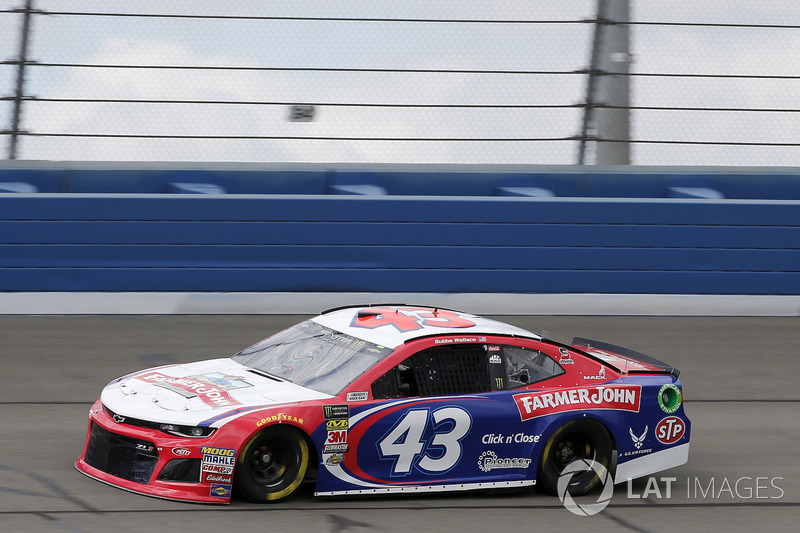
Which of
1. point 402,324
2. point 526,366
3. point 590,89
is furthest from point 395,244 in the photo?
point 526,366

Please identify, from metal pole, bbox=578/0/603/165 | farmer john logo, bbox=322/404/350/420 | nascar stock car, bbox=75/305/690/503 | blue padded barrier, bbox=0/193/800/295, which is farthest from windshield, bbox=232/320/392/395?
metal pole, bbox=578/0/603/165

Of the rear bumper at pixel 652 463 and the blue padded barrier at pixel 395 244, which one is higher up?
the blue padded barrier at pixel 395 244

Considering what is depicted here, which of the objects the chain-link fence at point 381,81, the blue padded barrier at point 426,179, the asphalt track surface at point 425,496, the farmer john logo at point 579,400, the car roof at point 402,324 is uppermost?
the chain-link fence at point 381,81

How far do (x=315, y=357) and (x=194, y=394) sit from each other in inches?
32.1

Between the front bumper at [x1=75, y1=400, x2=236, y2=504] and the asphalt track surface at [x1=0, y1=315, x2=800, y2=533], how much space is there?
0.08 m

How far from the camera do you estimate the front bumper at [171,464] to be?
5.81 m

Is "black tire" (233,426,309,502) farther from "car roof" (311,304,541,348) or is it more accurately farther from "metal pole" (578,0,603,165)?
"metal pole" (578,0,603,165)

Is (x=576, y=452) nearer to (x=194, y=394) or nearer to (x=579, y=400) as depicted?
(x=579, y=400)

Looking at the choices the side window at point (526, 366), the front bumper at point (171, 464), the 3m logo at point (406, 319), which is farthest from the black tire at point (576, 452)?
the front bumper at point (171, 464)

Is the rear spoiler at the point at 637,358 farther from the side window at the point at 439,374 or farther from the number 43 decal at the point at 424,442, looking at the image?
the number 43 decal at the point at 424,442

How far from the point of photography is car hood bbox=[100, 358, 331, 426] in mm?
5980

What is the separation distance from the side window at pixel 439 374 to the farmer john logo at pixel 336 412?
209 mm

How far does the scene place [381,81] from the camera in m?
12.0

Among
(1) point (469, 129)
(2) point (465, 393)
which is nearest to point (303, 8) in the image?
(1) point (469, 129)
